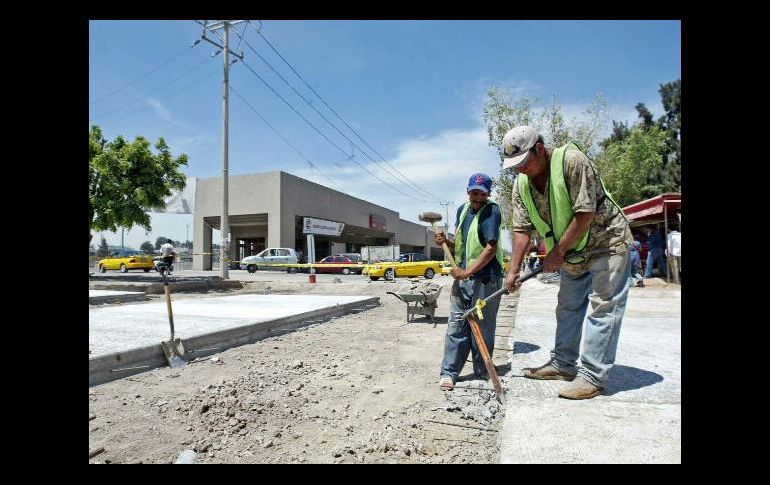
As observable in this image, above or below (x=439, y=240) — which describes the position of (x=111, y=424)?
below

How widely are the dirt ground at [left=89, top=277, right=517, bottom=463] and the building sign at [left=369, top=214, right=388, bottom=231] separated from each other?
39793 mm

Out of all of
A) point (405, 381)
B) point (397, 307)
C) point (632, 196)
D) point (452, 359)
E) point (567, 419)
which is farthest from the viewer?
point (632, 196)

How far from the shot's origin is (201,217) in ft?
113

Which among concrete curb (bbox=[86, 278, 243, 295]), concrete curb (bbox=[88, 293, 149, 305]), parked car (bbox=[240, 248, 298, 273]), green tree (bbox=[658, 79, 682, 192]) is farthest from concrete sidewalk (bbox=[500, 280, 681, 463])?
green tree (bbox=[658, 79, 682, 192])

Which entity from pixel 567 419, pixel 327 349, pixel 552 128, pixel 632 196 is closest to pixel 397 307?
pixel 327 349

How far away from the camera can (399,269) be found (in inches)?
864

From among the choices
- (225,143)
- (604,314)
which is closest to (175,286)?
(225,143)

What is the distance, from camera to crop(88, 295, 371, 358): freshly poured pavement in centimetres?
458

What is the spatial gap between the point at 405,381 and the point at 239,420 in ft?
4.81

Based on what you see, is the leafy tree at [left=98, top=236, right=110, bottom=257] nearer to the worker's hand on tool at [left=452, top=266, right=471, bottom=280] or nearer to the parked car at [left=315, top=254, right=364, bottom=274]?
the parked car at [left=315, top=254, right=364, bottom=274]

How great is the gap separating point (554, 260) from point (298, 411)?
6.61 feet
